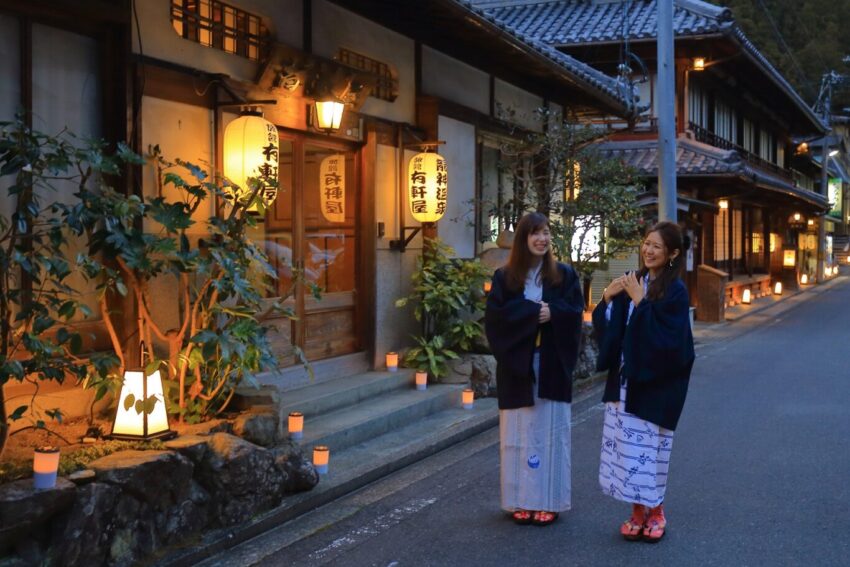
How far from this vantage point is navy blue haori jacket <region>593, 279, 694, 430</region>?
5898 millimetres

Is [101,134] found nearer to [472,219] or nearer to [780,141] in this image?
[472,219]

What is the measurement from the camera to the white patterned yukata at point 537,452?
6.44 meters

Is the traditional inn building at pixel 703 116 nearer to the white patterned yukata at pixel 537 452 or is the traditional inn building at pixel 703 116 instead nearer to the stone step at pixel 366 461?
the stone step at pixel 366 461

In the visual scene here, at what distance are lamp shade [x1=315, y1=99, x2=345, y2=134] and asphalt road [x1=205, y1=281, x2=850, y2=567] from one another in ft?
12.1

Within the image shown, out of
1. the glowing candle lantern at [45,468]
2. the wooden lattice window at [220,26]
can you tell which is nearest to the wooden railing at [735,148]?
the wooden lattice window at [220,26]

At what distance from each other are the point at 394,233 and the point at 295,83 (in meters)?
2.93

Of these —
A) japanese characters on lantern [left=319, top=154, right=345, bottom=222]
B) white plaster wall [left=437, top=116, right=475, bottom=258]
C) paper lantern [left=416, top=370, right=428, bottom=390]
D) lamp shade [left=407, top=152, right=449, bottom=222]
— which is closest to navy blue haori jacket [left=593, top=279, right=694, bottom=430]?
paper lantern [left=416, top=370, right=428, bottom=390]

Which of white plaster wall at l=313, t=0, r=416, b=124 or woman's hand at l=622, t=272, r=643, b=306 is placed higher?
white plaster wall at l=313, t=0, r=416, b=124

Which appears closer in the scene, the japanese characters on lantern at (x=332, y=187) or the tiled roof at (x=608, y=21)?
the japanese characters on lantern at (x=332, y=187)

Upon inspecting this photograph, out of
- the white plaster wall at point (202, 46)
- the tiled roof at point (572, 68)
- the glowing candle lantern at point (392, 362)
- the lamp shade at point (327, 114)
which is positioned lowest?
the glowing candle lantern at point (392, 362)

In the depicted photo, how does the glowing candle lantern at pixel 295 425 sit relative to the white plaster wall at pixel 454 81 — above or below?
below

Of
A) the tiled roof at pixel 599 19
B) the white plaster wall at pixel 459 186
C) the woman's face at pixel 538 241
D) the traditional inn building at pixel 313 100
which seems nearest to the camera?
the woman's face at pixel 538 241

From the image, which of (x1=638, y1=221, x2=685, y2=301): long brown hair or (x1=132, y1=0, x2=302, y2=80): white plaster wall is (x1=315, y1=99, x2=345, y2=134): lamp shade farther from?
(x1=638, y1=221, x2=685, y2=301): long brown hair

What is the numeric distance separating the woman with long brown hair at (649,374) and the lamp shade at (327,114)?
4.65 m
